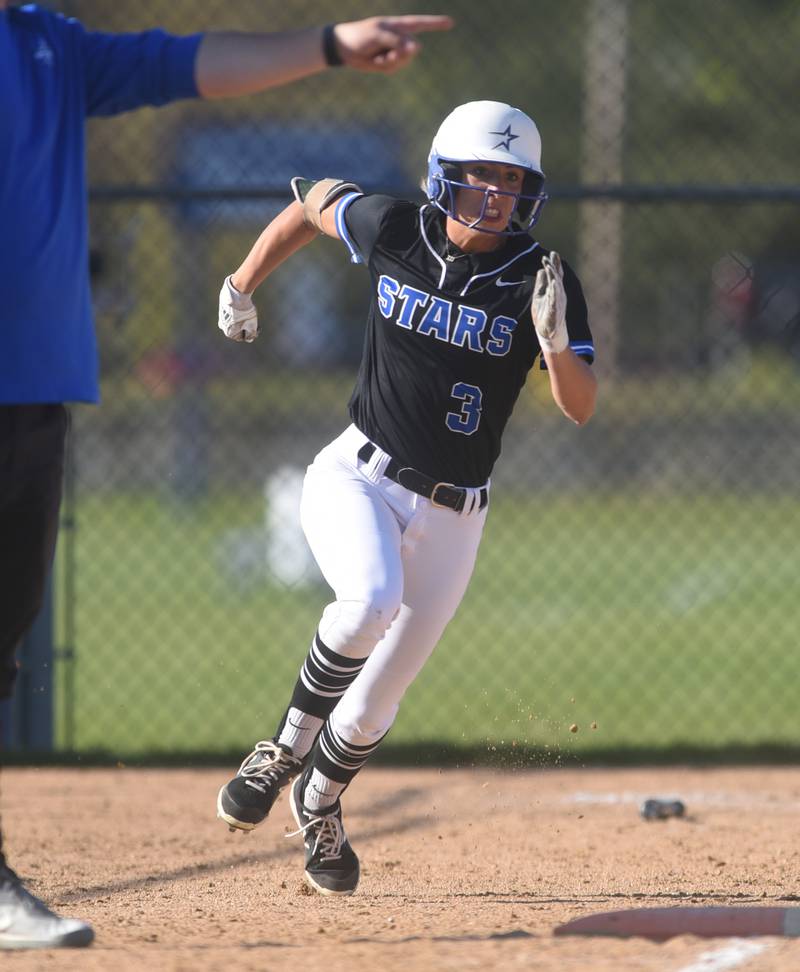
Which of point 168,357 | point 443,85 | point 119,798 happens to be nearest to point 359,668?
point 119,798

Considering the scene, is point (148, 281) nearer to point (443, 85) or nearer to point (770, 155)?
point (443, 85)

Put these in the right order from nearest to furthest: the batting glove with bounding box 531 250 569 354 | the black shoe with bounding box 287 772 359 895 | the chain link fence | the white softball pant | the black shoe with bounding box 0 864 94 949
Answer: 1. the black shoe with bounding box 0 864 94 949
2. the batting glove with bounding box 531 250 569 354
3. the white softball pant
4. the black shoe with bounding box 287 772 359 895
5. the chain link fence

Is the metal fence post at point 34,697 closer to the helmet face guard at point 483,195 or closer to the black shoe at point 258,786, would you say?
the black shoe at point 258,786

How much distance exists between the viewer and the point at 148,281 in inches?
625

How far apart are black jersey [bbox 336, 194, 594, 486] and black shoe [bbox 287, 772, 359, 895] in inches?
41.4

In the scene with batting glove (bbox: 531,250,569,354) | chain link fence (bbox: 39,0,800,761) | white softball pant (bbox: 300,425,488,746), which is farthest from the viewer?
chain link fence (bbox: 39,0,800,761)

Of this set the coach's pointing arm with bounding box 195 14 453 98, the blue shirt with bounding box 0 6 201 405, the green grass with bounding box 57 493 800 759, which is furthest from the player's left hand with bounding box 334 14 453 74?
the green grass with bounding box 57 493 800 759

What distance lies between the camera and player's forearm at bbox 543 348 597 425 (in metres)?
3.94

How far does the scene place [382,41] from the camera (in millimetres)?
3320

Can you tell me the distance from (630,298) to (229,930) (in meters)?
13.6

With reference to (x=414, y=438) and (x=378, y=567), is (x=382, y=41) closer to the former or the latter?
(x=414, y=438)

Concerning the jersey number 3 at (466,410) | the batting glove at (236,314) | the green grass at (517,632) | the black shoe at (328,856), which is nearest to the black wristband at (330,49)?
the jersey number 3 at (466,410)

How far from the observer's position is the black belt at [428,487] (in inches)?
167

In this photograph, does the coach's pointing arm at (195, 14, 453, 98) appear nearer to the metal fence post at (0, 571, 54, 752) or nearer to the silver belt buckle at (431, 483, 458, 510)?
the silver belt buckle at (431, 483, 458, 510)
